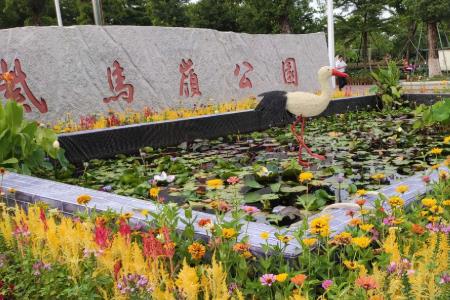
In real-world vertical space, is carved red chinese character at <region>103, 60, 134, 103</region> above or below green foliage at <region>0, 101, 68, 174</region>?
above

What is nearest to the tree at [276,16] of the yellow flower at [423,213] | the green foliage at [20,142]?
the green foliage at [20,142]

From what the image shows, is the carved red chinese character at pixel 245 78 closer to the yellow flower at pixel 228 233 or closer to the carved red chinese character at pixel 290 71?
the carved red chinese character at pixel 290 71

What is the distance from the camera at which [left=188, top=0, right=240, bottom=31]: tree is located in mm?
24859

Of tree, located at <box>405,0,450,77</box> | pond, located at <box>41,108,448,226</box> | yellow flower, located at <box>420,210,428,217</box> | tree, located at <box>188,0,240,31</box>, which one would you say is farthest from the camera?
tree, located at <box>188,0,240,31</box>

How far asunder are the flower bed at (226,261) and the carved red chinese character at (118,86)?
17.2 feet

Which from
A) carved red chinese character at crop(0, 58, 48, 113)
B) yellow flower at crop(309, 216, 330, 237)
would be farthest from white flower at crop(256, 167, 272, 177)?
carved red chinese character at crop(0, 58, 48, 113)

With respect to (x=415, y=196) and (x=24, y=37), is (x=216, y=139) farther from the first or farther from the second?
(x=415, y=196)

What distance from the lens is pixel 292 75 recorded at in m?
10.9

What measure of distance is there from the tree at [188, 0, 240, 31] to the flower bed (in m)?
23.6

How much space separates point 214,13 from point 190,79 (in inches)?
694

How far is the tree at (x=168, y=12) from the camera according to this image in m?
26.3

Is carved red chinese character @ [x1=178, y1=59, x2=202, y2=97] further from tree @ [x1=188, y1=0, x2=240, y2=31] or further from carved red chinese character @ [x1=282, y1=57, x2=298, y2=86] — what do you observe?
tree @ [x1=188, y1=0, x2=240, y2=31]

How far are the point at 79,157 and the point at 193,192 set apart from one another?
2307 millimetres

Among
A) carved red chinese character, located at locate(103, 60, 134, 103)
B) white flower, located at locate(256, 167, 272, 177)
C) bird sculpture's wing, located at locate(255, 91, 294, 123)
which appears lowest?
white flower, located at locate(256, 167, 272, 177)
